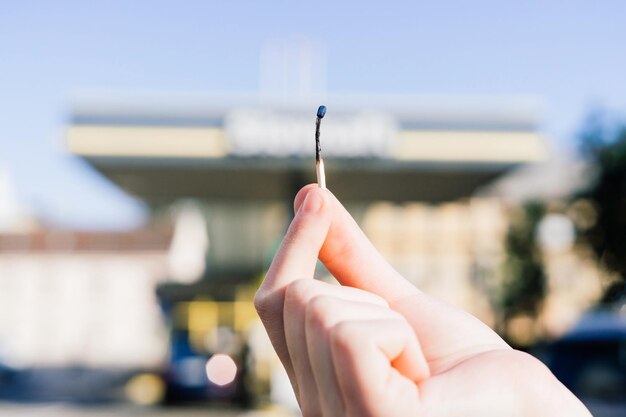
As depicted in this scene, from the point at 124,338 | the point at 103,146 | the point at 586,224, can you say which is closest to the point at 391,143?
the point at 586,224

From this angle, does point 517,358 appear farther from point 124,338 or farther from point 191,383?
point 124,338

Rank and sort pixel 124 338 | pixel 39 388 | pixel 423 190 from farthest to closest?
pixel 124 338
pixel 39 388
pixel 423 190

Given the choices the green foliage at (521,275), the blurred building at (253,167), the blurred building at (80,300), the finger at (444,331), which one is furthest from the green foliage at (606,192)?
the blurred building at (80,300)

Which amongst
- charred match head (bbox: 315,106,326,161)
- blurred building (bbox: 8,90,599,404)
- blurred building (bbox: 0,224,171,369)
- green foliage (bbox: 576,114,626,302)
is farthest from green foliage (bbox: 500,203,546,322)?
charred match head (bbox: 315,106,326,161)

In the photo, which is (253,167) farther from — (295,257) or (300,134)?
(295,257)

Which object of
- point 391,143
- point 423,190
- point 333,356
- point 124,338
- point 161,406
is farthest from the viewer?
point 124,338

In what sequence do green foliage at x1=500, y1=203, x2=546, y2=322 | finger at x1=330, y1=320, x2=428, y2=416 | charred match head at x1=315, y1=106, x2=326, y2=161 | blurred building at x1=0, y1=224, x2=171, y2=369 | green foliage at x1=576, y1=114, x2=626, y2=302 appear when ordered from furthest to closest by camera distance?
blurred building at x1=0, y1=224, x2=171, y2=369 → green foliage at x1=500, y1=203, x2=546, y2=322 → green foliage at x1=576, y1=114, x2=626, y2=302 → charred match head at x1=315, y1=106, x2=326, y2=161 → finger at x1=330, y1=320, x2=428, y2=416

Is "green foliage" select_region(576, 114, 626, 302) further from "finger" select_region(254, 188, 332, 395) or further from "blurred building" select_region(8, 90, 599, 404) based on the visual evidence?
"finger" select_region(254, 188, 332, 395)
